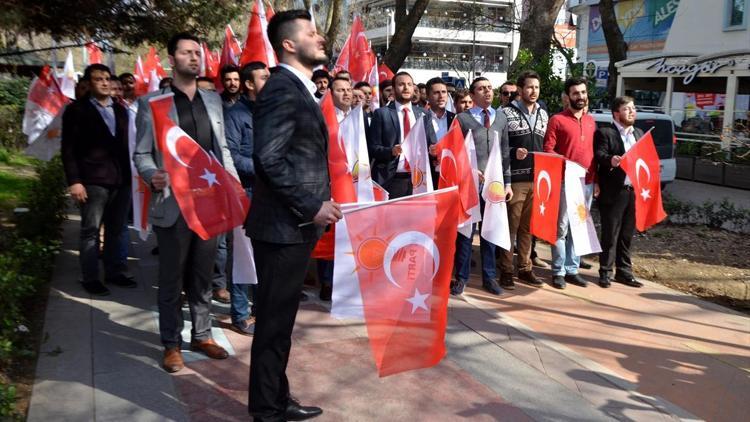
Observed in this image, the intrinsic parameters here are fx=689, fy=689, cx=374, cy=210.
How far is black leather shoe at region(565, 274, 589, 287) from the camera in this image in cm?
697

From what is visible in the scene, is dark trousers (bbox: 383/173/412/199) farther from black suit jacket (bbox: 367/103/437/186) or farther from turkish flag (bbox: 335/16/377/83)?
turkish flag (bbox: 335/16/377/83)

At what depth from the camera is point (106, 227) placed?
21.0 ft

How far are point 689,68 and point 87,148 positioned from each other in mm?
19338

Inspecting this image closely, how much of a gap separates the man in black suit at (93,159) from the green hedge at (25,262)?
0.42 metres

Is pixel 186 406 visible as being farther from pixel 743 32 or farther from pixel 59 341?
pixel 743 32

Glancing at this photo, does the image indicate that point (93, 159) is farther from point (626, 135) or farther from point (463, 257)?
point (626, 135)

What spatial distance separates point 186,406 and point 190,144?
157 cm

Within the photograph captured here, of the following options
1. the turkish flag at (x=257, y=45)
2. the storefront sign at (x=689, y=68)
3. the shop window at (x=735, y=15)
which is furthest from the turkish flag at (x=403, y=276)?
the shop window at (x=735, y=15)

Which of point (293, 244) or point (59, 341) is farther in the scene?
point (59, 341)

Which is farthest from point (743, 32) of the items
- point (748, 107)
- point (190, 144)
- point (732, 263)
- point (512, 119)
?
point (190, 144)

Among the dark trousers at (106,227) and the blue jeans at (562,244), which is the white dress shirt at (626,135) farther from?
the dark trousers at (106,227)

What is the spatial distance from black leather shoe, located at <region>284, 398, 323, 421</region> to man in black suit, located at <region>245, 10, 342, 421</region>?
169 mm

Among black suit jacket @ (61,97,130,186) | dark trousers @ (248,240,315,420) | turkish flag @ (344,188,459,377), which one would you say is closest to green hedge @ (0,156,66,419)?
black suit jacket @ (61,97,130,186)

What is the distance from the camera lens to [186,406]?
3.90 meters
